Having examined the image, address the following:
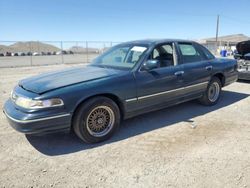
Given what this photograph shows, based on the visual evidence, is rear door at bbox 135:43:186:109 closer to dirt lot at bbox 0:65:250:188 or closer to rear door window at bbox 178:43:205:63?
rear door window at bbox 178:43:205:63

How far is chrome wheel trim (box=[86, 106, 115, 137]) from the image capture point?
141 inches

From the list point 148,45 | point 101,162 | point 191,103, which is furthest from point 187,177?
point 191,103

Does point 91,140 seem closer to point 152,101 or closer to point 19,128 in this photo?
point 19,128

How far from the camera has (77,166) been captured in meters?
3.01

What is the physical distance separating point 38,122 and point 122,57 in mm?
2128

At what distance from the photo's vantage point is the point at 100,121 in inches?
145

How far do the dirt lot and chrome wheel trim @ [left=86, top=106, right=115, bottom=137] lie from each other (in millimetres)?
199

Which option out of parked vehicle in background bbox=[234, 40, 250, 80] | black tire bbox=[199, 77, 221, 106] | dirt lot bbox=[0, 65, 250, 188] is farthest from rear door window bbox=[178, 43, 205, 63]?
parked vehicle in background bbox=[234, 40, 250, 80]

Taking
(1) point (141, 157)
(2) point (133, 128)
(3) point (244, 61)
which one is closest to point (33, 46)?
(3) point (244, 61)

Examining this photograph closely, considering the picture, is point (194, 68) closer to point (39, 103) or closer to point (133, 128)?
point (133, 128)

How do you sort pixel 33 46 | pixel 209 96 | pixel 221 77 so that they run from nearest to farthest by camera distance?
1. pixel 209 96
2. pixel 221 77
3. pixel 33 46

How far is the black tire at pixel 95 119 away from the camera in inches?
134

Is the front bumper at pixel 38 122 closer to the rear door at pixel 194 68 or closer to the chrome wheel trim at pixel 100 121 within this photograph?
the chrome wheel trim at pixel 100 121

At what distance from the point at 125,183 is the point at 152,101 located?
73.0 inches
